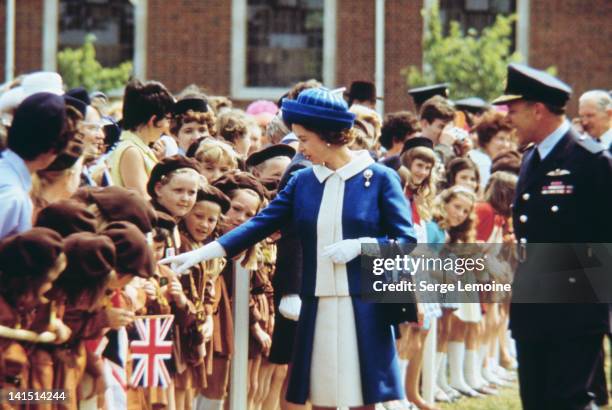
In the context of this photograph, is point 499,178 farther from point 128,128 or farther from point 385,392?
point 385,392

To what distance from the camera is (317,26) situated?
30.3 m

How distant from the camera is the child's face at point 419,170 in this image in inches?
402

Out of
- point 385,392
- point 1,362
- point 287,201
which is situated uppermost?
point 287,201

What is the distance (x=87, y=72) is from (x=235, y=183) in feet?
62.9

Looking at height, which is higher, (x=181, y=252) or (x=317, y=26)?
(x=317, y=26)

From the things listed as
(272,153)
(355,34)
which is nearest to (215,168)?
(272,153)

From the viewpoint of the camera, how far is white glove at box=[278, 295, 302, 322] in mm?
7656

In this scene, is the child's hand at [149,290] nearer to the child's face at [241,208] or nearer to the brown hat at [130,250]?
the brown hat at [130,250]

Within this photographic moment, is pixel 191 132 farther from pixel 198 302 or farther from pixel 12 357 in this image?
pixel 12 357

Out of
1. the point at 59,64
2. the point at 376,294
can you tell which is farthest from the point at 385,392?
the point at 59,64

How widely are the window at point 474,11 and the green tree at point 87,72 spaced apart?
793cm

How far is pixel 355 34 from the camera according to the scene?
1176 inches

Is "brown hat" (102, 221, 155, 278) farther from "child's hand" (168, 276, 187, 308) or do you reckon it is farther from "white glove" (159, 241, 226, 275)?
"child's hand" (168, 276, 187, 308)

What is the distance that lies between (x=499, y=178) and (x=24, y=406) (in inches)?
276
